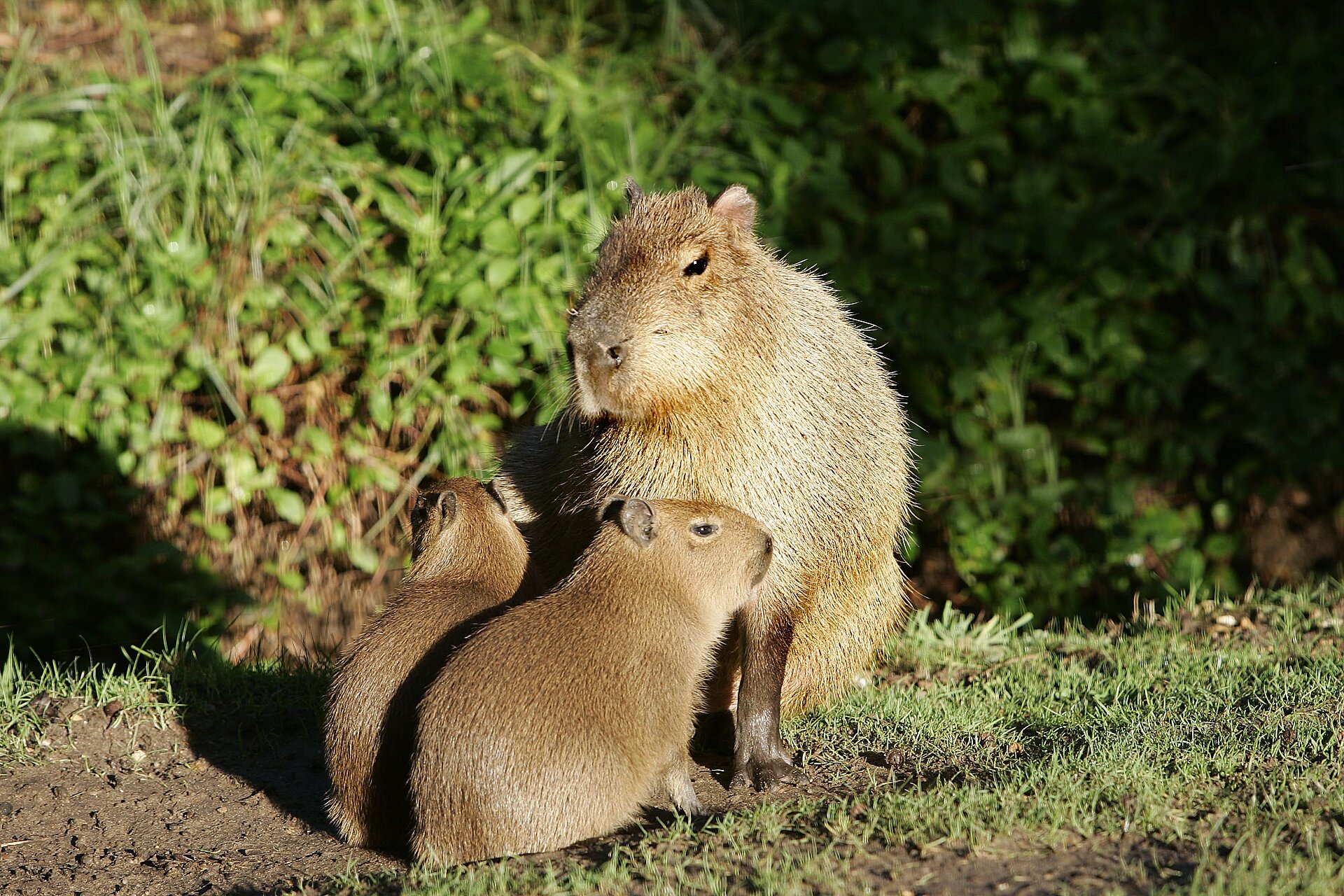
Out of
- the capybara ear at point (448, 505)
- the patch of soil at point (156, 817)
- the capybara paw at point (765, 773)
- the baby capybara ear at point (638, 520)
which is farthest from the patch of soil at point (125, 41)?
the capybara paw at point (765, 773)

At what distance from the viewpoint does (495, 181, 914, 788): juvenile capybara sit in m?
3.33

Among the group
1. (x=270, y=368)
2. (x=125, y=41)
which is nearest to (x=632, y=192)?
(x=270, y=368)

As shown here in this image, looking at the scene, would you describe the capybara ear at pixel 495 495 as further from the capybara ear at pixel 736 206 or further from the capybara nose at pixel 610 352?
the capybara ear at pixel 736 206

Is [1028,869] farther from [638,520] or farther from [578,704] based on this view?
[638,520]

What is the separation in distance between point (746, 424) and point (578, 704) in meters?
0.97

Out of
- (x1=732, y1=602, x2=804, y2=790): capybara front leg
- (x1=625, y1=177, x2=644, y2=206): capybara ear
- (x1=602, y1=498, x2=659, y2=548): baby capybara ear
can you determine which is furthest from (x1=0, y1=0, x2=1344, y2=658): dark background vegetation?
(x1=602, y1=498, x2=659, y2=548): baby capybara ear

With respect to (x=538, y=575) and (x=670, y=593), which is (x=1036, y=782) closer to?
(x=670, y=593)

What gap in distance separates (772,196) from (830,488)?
301cm

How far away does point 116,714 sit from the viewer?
12.9 feet

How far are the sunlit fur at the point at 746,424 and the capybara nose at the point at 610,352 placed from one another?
23 mm

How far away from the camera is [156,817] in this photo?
3.38 meters

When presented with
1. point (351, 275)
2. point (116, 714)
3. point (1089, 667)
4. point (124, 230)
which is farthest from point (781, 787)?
point (124, 230)

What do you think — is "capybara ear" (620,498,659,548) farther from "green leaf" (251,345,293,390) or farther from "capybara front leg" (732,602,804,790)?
"green leaf" (251,345,293,390)

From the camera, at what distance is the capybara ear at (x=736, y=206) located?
364 centimetres
